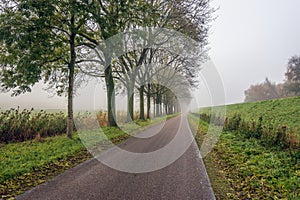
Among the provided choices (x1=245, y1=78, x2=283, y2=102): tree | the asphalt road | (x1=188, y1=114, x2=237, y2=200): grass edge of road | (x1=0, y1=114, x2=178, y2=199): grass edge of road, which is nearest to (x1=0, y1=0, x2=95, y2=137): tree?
(x1=0, y1=114, x2=178, y2=199): grass edge of road

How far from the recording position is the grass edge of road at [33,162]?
508 cm

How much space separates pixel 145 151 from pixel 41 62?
268 inches

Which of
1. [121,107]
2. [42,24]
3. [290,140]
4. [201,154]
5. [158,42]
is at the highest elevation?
[158,42]

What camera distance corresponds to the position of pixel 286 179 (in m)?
5.06

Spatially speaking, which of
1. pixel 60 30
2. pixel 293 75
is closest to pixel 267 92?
pixel 293 75

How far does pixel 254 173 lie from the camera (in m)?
5.59

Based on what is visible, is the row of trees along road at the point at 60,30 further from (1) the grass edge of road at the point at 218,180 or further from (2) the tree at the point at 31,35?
(1) the grass edge of road at the point at 218,180

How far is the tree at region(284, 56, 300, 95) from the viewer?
55562mm

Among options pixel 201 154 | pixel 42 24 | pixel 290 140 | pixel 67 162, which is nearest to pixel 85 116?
pixel 42 24

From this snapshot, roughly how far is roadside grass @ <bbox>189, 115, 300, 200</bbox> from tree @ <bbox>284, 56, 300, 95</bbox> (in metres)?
57.6

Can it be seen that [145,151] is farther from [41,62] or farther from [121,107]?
[121,107]

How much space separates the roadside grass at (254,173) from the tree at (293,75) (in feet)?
189

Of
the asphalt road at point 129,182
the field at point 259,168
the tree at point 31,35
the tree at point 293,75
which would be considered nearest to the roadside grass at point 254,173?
the field at point 259,168

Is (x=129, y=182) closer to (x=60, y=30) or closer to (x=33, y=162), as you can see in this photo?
(x=33, y=162)
